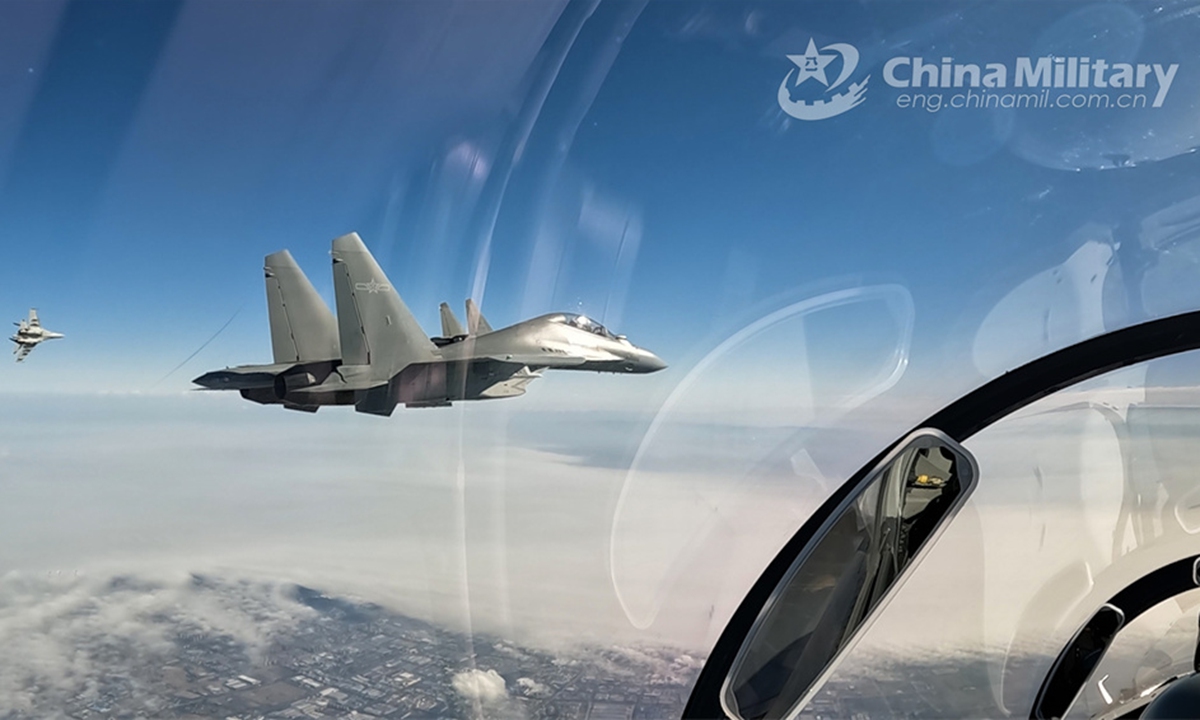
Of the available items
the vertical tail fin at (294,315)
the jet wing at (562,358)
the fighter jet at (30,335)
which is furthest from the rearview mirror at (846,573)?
the fighter jet at (30,335)

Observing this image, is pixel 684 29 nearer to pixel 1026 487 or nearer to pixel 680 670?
pixel 1026 487

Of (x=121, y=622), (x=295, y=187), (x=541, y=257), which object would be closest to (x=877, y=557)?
(x=541, y=257)

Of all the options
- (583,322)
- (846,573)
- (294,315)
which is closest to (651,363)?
(583,322)

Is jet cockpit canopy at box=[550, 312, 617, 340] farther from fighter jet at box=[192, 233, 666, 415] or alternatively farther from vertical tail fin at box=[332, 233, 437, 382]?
vertical tail fin at box=[332, 233, 437, 382]

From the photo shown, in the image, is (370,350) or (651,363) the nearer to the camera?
(651,363)

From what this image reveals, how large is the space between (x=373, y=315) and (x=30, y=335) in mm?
833

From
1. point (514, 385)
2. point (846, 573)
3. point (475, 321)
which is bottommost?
point (846, 573)

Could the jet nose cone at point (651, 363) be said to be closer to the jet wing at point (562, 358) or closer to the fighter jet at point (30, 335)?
the jet wing at point (562, 358)

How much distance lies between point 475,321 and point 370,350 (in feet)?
0.91

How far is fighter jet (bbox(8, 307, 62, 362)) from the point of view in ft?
6.63

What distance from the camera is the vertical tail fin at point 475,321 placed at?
201cm

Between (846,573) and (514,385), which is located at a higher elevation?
(514,385)

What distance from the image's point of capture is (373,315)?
204 centimetres

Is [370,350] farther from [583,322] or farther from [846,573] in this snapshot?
[846,573]
